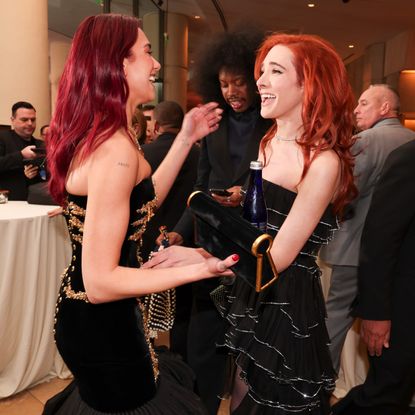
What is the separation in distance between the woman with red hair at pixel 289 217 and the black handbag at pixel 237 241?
330mm

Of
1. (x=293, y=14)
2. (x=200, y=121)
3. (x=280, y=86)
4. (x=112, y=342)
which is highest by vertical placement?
(x=293, y=14)

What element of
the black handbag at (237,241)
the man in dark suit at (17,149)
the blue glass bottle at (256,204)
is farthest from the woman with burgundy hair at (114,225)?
the man in dark suit at (17,149)

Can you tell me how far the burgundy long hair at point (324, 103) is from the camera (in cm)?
138

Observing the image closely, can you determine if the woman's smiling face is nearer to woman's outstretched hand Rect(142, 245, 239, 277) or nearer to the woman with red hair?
the woman with red hair

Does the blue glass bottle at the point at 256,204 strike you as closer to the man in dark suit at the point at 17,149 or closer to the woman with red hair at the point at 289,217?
the woman with red hair at the point at 289,217

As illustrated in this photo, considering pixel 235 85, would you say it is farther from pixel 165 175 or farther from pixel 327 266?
pixel 327 266

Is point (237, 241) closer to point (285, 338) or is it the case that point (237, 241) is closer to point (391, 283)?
point (285, 338)

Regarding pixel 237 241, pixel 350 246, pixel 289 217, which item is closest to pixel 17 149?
pixel 350 246

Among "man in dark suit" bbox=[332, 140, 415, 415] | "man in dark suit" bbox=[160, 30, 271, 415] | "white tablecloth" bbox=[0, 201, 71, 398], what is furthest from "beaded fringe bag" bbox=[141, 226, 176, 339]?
"white tablecloth" bbox=[0, 201, 71, 398]

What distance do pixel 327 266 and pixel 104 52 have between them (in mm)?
2145

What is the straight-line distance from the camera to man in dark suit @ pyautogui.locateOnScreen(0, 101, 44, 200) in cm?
384

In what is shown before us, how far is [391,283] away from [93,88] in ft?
4.22

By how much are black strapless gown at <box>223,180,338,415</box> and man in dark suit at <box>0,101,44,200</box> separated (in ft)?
9.76

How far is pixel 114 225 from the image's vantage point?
1.06 meters
